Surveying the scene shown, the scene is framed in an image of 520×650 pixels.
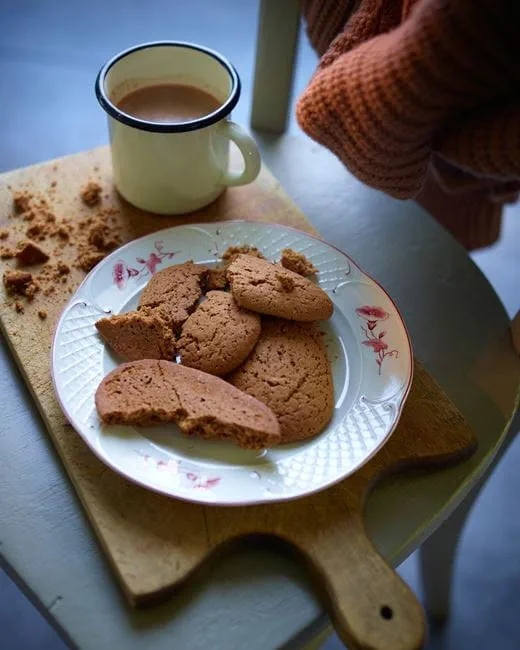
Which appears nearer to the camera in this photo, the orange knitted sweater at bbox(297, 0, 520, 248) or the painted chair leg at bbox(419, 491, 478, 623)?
the orange knitted sweater at bbox(297, 0, 520, 248)

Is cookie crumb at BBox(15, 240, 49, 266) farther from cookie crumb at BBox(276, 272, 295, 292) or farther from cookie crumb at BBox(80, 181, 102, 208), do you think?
cookie crumb at BBox(276, 272, 295, 292)

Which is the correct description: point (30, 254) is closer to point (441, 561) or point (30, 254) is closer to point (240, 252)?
point (240, 252)

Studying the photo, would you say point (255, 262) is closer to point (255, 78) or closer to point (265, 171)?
point (265, 171)

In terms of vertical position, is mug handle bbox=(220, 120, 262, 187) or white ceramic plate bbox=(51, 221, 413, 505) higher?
mug handle bbox=(220, 120, 262, 187)

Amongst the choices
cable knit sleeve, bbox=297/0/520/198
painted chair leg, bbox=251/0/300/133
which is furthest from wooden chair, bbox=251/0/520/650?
cable knit sleeve, bbox=297/0/520/198

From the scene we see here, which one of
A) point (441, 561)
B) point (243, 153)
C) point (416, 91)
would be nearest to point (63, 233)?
point (243, 153)
